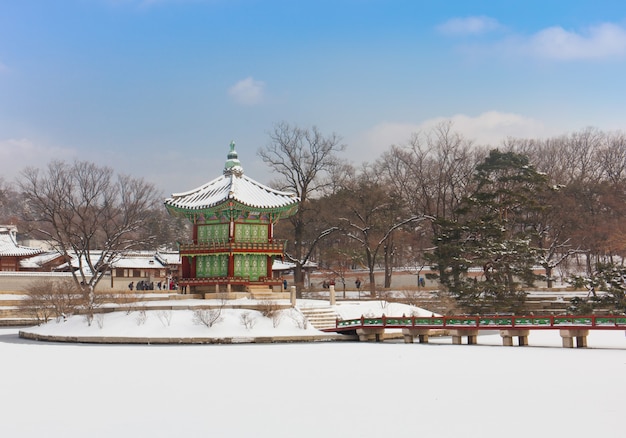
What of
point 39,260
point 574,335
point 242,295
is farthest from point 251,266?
point 39,260

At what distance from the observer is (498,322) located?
101ft

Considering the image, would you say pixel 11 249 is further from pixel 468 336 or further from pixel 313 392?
pixel 313 392

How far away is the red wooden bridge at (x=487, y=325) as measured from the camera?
2916 centimetres

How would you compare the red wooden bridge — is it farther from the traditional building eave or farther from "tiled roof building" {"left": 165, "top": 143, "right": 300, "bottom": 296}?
the traditional building eave

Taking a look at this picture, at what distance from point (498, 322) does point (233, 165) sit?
21.5 m

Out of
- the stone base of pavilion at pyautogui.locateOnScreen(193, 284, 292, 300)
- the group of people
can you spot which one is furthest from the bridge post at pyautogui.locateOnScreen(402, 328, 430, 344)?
the group of people

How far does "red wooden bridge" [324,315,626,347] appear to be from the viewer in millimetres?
29156

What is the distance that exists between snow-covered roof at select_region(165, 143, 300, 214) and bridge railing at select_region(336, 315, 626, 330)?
1079 centimetres

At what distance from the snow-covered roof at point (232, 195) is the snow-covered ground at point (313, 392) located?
16.0 meters

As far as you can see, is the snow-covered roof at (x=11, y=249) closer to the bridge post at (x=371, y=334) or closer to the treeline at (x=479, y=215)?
the treeline at (x=479, y=215)

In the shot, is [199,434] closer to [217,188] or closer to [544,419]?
[544,419]

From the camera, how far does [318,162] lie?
58.9m

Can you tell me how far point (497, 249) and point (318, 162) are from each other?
17620 mm

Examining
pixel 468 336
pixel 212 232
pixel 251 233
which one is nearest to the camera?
pixel 468 336
